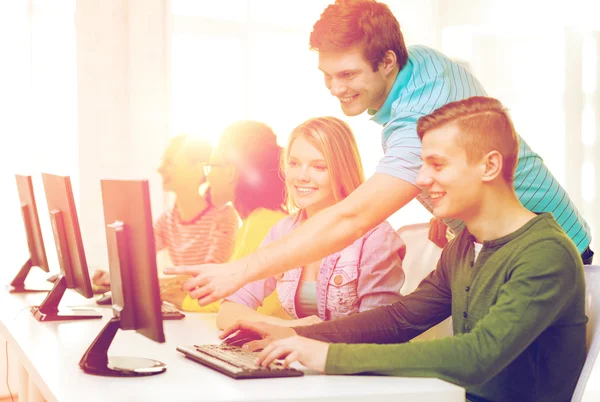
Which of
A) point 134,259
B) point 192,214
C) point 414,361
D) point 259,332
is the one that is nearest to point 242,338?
point 259,332

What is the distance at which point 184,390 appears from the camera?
1.33 m

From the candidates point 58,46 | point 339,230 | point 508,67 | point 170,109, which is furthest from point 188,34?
point 339,230

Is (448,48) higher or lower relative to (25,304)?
higher

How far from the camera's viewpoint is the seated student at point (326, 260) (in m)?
2.27

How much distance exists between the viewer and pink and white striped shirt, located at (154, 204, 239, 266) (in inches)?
123

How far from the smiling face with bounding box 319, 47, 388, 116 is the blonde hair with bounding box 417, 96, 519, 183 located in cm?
30

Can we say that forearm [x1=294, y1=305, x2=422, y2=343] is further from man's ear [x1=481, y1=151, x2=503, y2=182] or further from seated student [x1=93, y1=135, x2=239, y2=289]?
seated student [x1=93, y1=135, x2=239, y2=289]

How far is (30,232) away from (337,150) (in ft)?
4.02

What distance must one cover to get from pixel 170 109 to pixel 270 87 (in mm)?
648

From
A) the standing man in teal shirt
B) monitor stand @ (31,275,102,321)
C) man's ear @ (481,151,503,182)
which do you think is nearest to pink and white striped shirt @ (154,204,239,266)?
monitor stand @ (31,275,102,321)

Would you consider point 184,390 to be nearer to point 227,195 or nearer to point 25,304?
point 25,304

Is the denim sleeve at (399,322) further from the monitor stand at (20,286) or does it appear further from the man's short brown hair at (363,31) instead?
the monitor stand at (20,286)

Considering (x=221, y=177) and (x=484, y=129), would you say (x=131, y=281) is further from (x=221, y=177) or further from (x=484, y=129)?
(x=221, y=177)

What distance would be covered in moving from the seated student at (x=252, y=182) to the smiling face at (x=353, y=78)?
76cm
